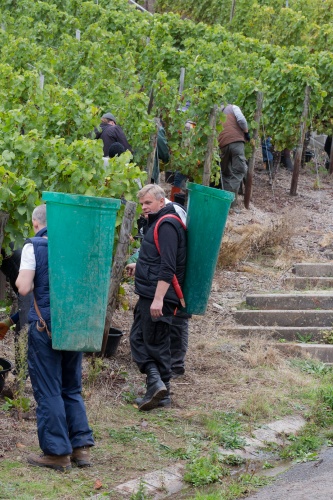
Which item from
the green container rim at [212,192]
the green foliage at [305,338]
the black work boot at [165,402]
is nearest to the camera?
the green container rim at [212,192]

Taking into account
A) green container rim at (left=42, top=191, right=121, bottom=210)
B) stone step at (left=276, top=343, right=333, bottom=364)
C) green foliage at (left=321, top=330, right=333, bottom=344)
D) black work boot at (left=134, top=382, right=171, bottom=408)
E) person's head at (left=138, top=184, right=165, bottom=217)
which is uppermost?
green container rim at (left=42, top=191, right=121, bottom=210)

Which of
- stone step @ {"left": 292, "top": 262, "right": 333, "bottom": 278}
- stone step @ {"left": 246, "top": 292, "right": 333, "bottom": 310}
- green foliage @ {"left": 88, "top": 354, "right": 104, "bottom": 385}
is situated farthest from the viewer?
stone step @ {"left": 292, "top": 262, "right": 333, "bottom": 278}

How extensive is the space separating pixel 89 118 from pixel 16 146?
151cm

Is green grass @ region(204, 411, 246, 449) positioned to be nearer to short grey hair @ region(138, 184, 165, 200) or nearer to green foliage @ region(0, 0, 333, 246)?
short grey hair @ region(138, 184, 165, 200)

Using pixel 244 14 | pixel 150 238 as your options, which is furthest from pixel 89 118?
pixel 244 14

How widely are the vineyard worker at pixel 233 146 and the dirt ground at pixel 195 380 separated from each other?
0.75 meters

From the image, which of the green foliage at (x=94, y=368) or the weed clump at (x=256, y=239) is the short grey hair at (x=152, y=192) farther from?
the weed clump at (x=256, y=239)

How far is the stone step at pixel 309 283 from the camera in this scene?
1034cm

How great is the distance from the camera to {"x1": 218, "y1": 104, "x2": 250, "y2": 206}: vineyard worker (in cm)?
1341

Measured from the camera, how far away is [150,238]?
7.00 m

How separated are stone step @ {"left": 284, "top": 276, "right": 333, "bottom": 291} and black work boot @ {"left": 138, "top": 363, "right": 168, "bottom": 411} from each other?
12.1 ft

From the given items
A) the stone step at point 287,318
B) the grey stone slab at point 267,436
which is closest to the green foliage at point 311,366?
the stone step at point 287,318

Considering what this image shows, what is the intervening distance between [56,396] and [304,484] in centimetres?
156

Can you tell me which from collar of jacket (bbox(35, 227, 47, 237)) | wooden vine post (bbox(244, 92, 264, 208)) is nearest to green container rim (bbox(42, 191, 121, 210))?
collar of jacket (bbox(35, 227, 47, 237))
